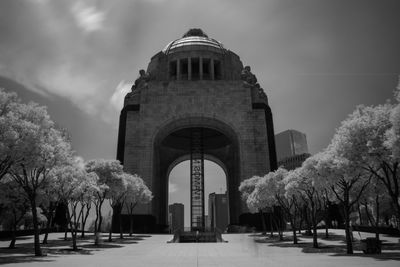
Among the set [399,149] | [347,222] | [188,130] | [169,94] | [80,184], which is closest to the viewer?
[399,149]

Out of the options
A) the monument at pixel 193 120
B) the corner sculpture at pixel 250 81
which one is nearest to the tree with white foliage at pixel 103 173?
the monument at pixel 193 120

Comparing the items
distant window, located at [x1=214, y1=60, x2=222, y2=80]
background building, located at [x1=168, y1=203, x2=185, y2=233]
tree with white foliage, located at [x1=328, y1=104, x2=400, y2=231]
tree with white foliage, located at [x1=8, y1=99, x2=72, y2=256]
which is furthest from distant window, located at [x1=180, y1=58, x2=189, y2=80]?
background building, located at [x1=168, y1=203, x2=185, y2=233]

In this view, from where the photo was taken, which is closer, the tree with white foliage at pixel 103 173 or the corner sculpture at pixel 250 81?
the tree with white foliage at pixel 103 173

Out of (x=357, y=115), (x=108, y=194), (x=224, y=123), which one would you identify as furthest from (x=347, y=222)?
(x=224, y=123)

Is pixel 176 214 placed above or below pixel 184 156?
below

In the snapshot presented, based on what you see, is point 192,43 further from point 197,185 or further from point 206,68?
point 197,185

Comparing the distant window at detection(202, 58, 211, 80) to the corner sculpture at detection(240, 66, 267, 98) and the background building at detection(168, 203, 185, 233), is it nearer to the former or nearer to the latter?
the corner sculpture at detection(240, 66, 267, 98)

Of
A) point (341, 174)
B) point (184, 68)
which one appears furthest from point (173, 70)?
point (341, 174)

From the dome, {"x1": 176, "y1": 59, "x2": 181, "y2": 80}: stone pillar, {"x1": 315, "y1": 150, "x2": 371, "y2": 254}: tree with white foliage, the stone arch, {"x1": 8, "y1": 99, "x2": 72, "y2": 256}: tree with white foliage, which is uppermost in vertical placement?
the dome

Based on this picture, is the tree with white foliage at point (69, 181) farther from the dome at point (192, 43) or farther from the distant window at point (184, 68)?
the dome at point (192, 43)

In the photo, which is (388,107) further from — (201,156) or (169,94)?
(201,156)

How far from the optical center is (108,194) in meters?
31.6

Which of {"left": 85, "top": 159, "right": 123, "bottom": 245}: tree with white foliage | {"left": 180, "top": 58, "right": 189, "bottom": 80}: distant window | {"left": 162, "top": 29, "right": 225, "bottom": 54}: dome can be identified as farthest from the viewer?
{"left": 162, "top": 29, "right": 225, "bottom": 54}: dome

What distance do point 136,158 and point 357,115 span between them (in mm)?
38921
